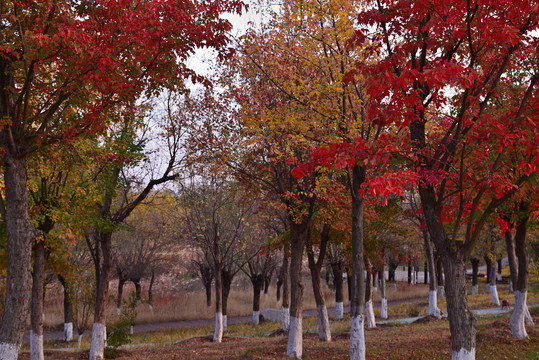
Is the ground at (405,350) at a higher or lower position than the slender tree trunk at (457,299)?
lower

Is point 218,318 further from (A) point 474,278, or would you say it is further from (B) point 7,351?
(A) point 474,278

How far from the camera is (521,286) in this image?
14.6 m

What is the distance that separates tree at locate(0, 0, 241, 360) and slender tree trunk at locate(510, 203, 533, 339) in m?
12.0

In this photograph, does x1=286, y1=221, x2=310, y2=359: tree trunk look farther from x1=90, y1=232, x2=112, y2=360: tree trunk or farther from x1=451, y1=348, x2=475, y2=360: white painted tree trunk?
x1=90, y1=232, x2=112, y2=360: tree trunk

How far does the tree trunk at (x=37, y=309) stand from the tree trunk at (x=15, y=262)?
644 centimetres


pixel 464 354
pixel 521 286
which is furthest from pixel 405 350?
pixel 464 354

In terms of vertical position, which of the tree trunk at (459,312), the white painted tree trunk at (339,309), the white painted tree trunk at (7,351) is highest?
the tree trunk at (459,312)

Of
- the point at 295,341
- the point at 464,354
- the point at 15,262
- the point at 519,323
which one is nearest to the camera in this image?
the point at 464,354

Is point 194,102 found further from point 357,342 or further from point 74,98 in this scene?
point 357,342

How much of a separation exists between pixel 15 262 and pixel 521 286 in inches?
595

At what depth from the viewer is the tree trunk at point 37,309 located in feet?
44.5

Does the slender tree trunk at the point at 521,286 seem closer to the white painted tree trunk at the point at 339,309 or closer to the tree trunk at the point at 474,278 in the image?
the white painted tree trunk at the point at 339,309

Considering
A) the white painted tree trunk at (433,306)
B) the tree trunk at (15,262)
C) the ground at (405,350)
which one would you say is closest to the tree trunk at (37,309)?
the ground at (405,350)

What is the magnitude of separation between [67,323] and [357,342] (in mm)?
19817
